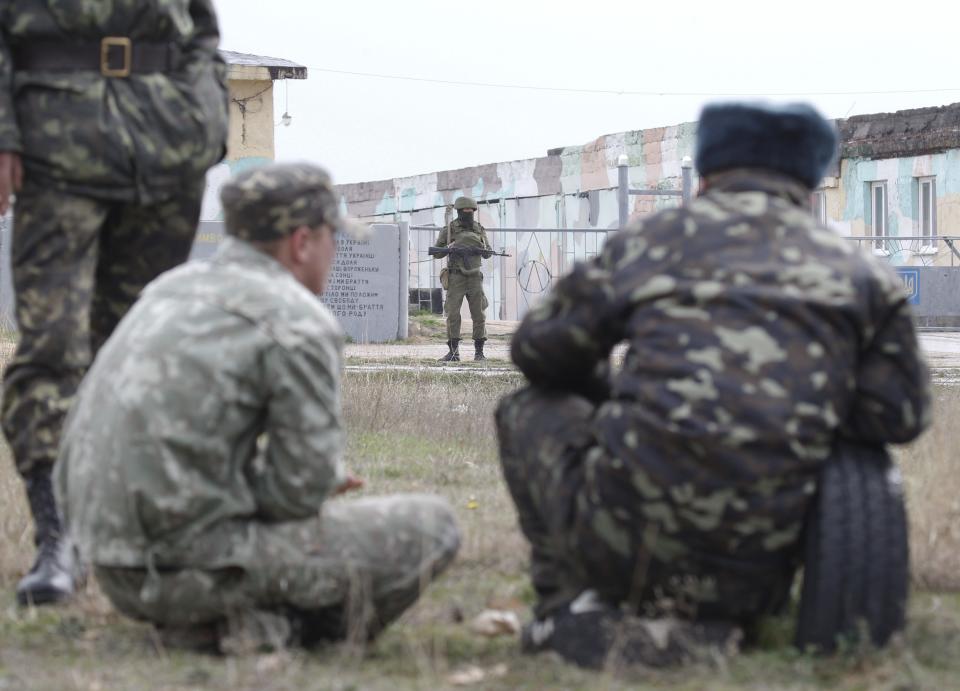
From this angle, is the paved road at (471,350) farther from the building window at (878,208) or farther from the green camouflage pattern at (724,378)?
the green camouflage pattern at (724,378)

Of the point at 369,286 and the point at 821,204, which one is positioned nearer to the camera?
the point at 369,286

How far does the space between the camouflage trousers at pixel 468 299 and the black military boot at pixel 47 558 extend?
12261mm

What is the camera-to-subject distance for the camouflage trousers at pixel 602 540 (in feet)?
9.77

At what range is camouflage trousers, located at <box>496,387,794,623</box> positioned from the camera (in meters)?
2.98

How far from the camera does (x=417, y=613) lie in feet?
12.0

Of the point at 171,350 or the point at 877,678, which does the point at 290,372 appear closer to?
the point at 171,350

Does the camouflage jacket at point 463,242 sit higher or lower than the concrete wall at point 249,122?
lower

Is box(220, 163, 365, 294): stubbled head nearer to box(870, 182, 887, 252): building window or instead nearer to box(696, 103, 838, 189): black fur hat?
box(696, 103, 838, 189): black fur hat

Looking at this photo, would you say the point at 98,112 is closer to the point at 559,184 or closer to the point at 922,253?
the point at 922,253

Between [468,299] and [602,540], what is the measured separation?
1395cm

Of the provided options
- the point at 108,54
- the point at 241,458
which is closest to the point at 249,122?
the point at 108,54

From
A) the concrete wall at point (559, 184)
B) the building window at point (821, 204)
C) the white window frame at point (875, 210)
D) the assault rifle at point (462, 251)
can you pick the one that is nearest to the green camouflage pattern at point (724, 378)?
the assault rifle at point (462, 251)

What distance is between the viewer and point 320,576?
10.2 ft

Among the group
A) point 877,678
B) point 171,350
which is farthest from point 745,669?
point 171,350
